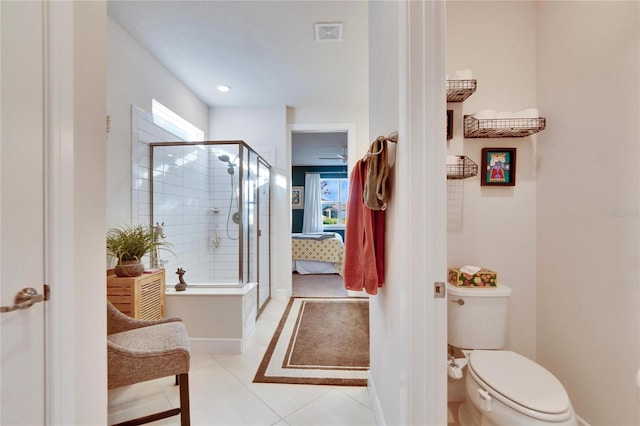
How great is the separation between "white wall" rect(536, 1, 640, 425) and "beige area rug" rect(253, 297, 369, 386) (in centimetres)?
118

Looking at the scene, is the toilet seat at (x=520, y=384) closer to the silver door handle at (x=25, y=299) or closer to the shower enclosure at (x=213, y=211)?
the silver door handle at (x=25, y=299)

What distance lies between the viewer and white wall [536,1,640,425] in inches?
43.1

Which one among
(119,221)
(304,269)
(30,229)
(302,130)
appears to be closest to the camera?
(30,229)

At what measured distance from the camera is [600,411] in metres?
1.21

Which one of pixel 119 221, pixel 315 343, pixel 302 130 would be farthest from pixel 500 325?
pixel 302 130

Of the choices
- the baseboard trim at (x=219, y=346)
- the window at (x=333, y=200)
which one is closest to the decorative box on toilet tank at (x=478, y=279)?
the baseboard trim at (x=219, y=346)

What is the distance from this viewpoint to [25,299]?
30.2 inches

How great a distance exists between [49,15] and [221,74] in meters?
1.92

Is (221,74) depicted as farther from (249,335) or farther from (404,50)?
(249,335)

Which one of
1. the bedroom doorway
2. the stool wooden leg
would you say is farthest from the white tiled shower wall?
the bedroom doorway

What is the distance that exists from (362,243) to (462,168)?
28.1 inches

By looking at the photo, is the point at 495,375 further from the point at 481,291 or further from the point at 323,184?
the point at 323,184

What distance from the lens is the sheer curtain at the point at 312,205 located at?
6.93 metres

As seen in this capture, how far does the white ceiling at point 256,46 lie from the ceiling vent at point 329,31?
40 mm
